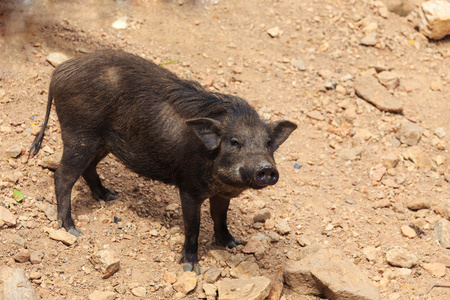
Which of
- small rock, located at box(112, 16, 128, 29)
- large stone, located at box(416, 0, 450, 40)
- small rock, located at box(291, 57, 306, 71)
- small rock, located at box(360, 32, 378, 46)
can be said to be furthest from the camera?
large stone, located at box(416, 0, 450, 40)

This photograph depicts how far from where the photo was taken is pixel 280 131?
520cm

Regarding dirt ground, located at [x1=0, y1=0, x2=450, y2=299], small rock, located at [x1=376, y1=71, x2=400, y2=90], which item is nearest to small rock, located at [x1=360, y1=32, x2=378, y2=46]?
dirt ground, located at [x1=0, y1=0, x2=450, y2=299]

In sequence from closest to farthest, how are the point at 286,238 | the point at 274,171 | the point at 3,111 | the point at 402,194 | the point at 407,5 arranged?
the point at 274,171, the point at 286,238, the point at 3,111, the point at 402,194, the point at 407,5

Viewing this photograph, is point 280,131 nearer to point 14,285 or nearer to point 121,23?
point 14,285

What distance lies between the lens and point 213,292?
4992 millimetres

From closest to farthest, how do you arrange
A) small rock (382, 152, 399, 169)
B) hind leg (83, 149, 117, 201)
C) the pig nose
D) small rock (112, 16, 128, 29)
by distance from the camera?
1. the pig nose
2. hind leg (83, 149, 117, 201)
3. small rock (382, 152, 399, 169)
4. small rock (112, 16, 128, 29)

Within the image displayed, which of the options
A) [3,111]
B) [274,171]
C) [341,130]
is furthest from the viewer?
[341,130]

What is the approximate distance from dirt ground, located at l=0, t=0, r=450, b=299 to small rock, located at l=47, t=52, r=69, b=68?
0.26ft

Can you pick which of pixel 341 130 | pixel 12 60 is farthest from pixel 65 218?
pixel 341 130

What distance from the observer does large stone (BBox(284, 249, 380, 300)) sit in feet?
16.5

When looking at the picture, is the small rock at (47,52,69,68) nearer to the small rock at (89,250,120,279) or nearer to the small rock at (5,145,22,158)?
the small rock at (5,145,22,158)

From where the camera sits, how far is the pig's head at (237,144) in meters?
4.76

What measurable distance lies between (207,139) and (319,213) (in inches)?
87.7

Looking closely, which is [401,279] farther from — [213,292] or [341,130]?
[341,130]
